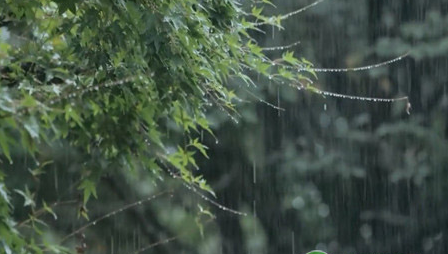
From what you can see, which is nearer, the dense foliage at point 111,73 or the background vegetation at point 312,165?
the dense foliage at point 111,73

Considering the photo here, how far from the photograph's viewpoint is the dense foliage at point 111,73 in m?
3.18

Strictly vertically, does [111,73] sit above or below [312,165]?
above

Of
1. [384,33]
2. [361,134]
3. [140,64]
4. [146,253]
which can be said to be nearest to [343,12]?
[384,33]

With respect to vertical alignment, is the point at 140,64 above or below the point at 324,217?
above

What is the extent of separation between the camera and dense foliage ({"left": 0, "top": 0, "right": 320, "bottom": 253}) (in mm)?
3176

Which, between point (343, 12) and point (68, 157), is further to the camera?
point (343, 12)

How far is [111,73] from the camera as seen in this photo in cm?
355

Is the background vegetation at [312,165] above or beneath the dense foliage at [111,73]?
beneath

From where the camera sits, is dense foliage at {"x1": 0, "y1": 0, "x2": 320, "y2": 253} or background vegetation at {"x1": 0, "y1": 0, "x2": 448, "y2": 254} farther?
background vegetation at {"x1": 0, "y1": 0, "x2": 448, "y2": 254}

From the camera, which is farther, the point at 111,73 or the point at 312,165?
the point at 312,165

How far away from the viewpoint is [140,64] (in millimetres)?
3438

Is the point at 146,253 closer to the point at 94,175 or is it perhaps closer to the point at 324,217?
the point at 324,217

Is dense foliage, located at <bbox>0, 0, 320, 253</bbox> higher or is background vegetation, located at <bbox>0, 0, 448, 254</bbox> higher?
dense foliage, located at <bbox>0, 0, 320, 253</bbox>

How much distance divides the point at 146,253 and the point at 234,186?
833 millimetres
